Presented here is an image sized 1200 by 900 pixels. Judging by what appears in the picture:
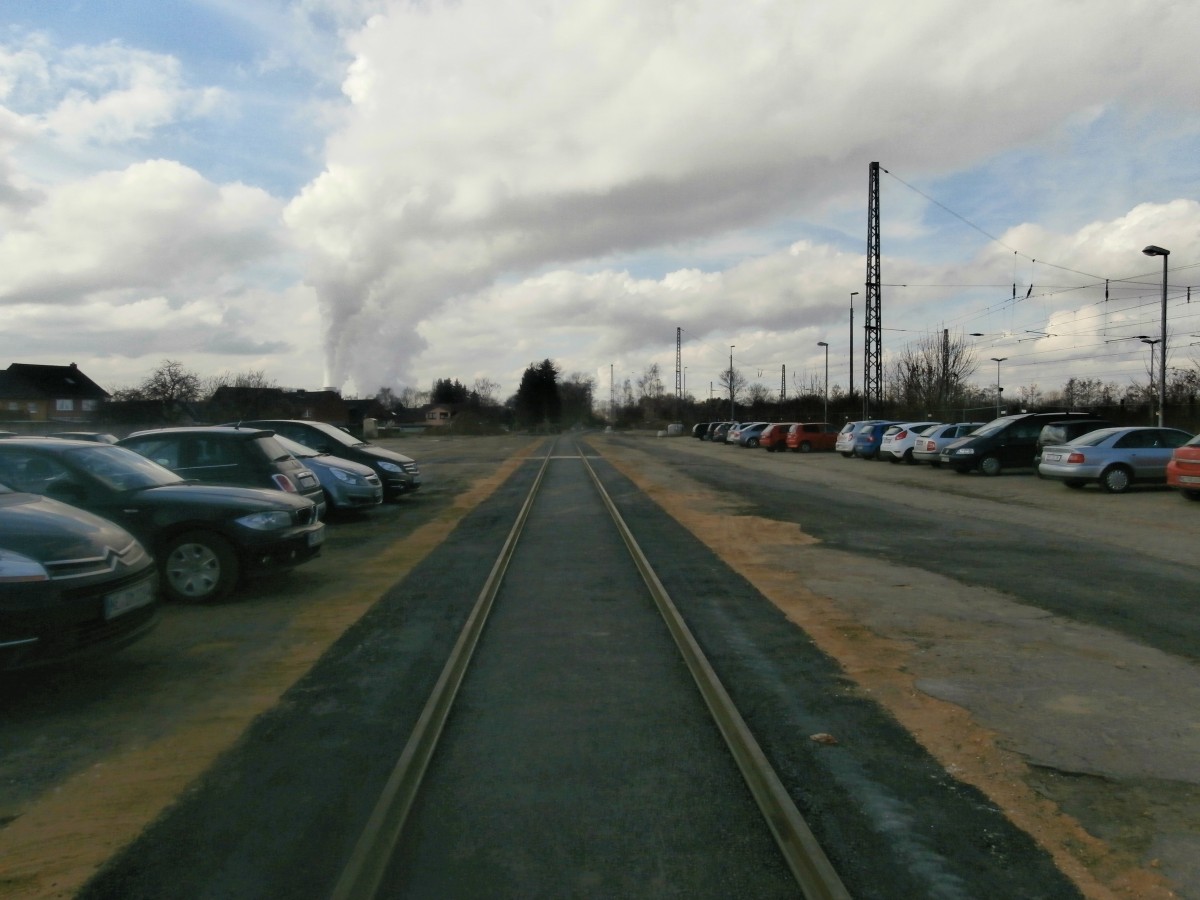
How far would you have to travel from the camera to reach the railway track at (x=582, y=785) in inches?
126

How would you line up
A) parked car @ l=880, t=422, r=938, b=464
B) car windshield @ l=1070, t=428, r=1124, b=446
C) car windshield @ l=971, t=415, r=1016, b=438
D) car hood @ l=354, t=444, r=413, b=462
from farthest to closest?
1. parked car @ l=880, t=422, r=938, b=464
2. car windshield @ l=971, t=415, r=1016, b=438
3. car windshield @ l=1070, t=428, r=1124, b=446
4. car hood @ l=354, t=444, r=413, b=462

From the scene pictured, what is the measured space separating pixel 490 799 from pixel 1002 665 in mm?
3657

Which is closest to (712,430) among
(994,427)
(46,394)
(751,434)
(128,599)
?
(751,434)

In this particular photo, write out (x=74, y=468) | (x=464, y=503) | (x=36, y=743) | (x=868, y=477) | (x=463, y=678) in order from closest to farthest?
1. (x=36, y=743)
2. (x=463, y=678)
3. (x=74, y=468)
4. (x=464, y=503)
5. (x=868, y=477)

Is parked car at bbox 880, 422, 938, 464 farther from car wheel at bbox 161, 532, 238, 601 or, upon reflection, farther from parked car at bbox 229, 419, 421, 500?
car wheel at bbox 161, 532, 238, 601

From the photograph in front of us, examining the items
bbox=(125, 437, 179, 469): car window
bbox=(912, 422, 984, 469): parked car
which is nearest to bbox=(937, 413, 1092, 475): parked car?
bbox=(912, 422, 984, 469): parked car

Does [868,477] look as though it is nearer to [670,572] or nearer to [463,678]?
[670,572]

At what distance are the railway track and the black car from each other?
2.45m

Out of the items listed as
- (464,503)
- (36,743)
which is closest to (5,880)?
(36,743)

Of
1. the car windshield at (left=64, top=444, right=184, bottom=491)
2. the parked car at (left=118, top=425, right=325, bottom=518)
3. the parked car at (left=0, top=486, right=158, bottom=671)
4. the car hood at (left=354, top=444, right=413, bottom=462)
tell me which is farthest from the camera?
the car hood at (left=354, top=444, right=413, bottom=462)

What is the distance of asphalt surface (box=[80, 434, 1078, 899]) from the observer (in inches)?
126

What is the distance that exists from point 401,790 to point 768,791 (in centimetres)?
156

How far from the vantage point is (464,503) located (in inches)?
698

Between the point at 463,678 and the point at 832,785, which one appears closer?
the point at 832,785
